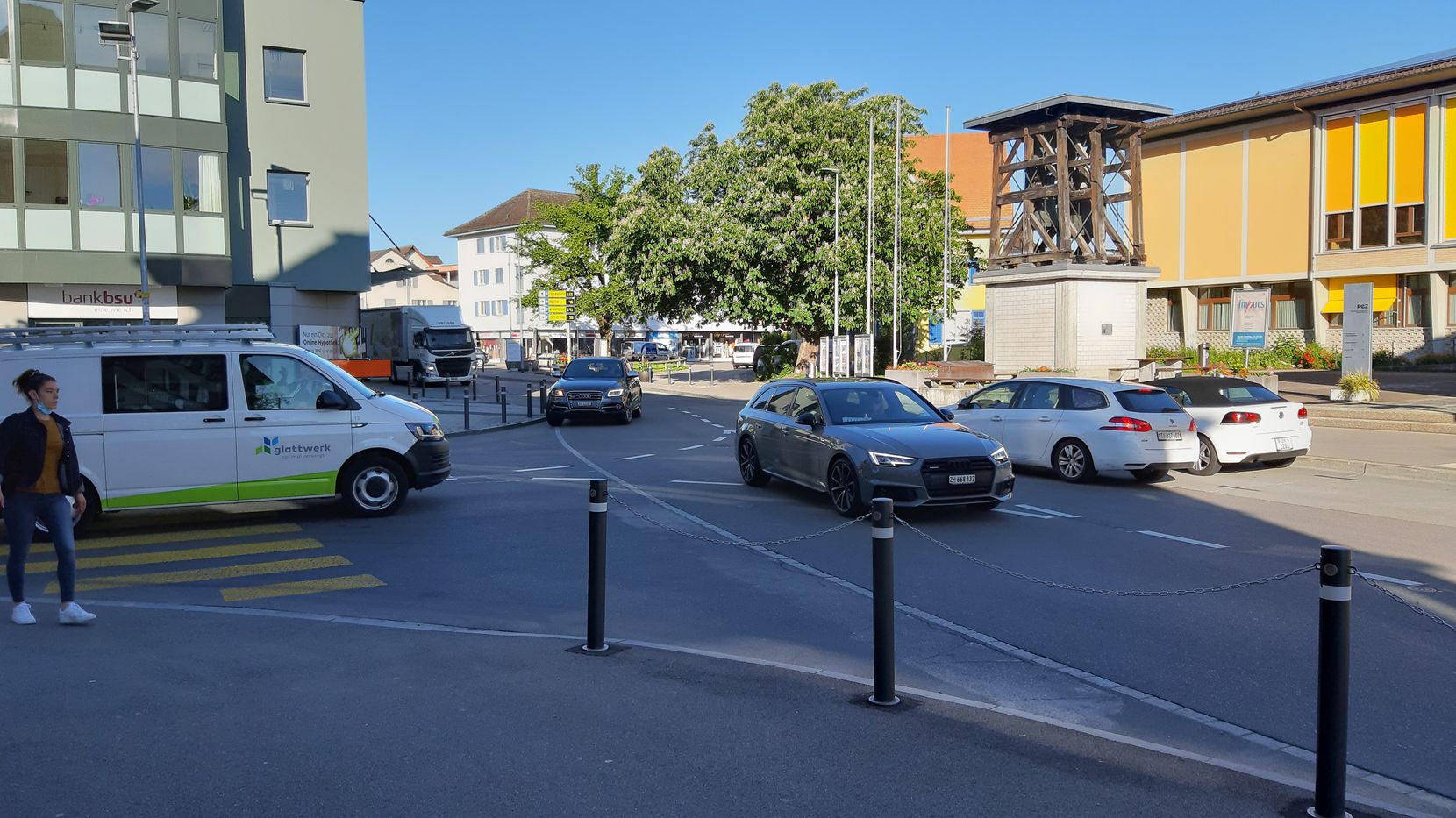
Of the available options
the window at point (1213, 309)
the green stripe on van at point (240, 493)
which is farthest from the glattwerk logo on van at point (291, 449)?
the window at point (1213, 309)

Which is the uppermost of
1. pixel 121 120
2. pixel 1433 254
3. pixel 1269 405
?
pixel 121 120

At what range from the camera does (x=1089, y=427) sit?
15.4m

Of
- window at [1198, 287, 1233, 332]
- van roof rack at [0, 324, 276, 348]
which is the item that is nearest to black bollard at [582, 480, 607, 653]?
van roof rack at [0, 324, 276, 348]

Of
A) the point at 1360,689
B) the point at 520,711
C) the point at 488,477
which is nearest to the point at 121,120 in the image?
the point at 488,477

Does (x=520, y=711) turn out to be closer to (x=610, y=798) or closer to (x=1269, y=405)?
(x=610, y=798)

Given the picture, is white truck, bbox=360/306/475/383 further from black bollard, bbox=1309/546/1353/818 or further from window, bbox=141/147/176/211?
black bollard, bbox=1309/546/1353/818

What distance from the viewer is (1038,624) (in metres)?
7.71

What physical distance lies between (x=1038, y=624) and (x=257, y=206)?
1481 inches

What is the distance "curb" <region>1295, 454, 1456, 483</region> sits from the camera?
1573 centimetres

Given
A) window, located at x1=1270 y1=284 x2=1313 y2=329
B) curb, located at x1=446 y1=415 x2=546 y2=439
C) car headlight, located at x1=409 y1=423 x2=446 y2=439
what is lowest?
curb, located at x1=446 y1=415 x2=546 y2=439

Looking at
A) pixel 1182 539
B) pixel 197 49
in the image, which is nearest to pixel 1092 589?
pixel 1182 539

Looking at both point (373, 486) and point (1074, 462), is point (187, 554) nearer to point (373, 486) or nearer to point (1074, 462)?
point (373, 486)

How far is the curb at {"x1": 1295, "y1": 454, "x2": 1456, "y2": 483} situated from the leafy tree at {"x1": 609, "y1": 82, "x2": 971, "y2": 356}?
2659 centimetres

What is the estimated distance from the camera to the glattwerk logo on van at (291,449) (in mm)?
11945
